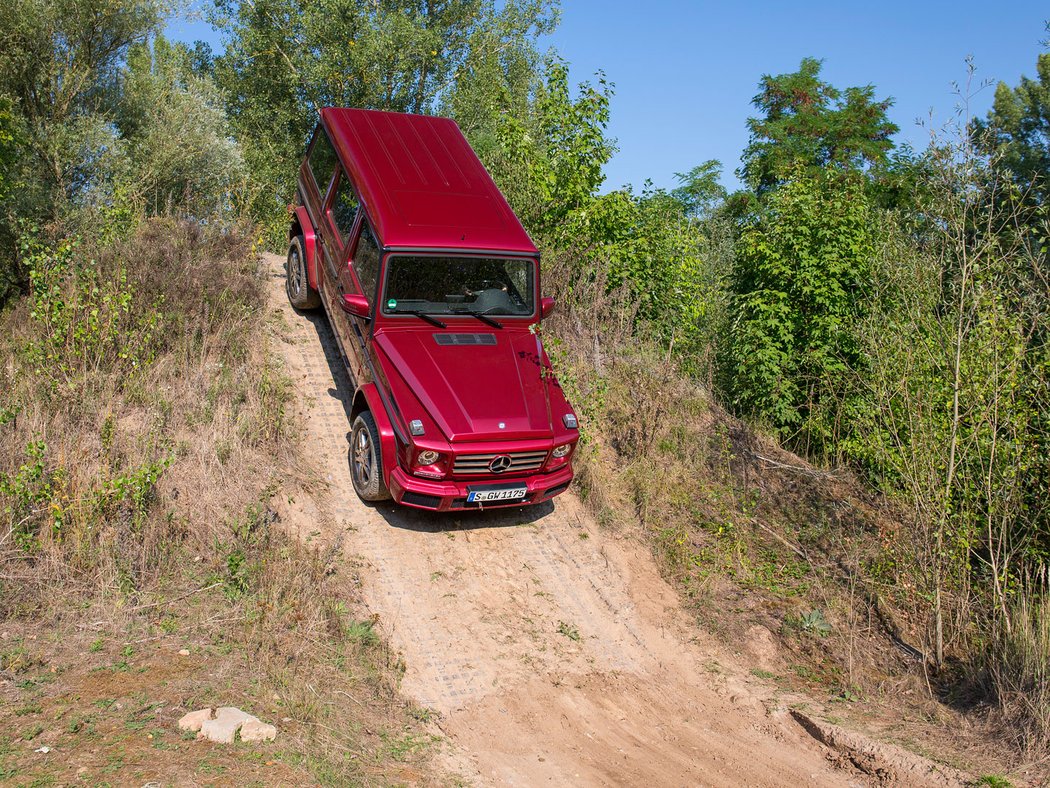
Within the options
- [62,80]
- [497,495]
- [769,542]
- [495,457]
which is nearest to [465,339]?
[495,457]

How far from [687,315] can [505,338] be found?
5.07 m

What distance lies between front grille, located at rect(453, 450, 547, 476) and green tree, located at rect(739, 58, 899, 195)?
20743 millimetres

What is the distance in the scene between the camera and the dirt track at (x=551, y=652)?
6156mm

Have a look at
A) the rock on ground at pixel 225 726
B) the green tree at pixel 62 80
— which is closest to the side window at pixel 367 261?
the rock on ground at pixel 225 726

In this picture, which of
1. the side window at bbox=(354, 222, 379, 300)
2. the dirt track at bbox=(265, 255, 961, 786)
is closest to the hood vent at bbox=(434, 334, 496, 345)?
the side window at bbox=(354, 222, 379, 300)

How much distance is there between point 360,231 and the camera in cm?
895

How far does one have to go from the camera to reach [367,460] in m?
8.25

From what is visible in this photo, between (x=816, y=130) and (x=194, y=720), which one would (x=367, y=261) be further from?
(x=816, y=130)

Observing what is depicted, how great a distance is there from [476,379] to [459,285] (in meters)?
1.19

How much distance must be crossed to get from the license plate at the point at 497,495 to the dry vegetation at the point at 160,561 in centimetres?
127

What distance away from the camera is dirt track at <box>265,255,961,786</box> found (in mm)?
6156

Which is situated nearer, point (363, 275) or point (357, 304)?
point (357, 304)

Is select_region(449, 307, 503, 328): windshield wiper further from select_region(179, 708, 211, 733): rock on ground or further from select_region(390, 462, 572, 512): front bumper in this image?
select_region(179, 708, 211, 733): rock on ground

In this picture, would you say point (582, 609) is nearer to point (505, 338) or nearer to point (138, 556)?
point (505, 338)
